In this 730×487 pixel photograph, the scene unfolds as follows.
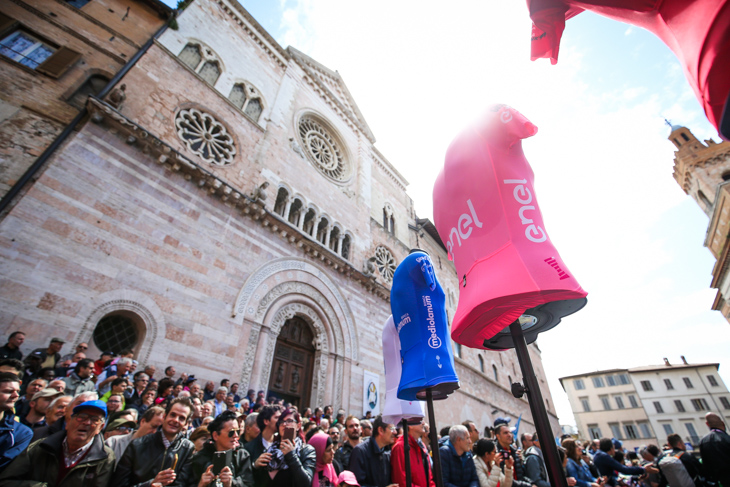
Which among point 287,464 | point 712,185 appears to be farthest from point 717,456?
point 712,185

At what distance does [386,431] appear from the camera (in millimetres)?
3576

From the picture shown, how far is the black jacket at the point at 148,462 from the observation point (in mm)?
2752

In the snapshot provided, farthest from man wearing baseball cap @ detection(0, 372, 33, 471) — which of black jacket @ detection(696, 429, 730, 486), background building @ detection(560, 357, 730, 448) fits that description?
background building @ detection(560, 357, 730, 448)

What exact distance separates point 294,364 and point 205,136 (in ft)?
23.7

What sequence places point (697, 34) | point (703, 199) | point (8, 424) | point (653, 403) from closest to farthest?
point (697, 34), point (8, 424), point (703, 199), point (653, 403)

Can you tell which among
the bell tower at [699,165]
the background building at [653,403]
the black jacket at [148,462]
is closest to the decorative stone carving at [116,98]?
the black jacket at [148,462]

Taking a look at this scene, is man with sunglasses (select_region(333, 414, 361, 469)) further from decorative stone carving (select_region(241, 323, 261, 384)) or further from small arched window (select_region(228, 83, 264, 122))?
small arched window (select_region(228, 83, 264, 122))

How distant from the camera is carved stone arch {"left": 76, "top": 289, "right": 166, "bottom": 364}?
19.1ft

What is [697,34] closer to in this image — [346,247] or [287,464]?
[287,464]

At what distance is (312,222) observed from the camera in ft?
39.4

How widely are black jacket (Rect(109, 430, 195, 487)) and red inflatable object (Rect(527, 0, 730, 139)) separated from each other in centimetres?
399

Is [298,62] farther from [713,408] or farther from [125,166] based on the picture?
[713,408]

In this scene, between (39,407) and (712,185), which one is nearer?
(39,407)

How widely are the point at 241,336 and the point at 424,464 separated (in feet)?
19.4
